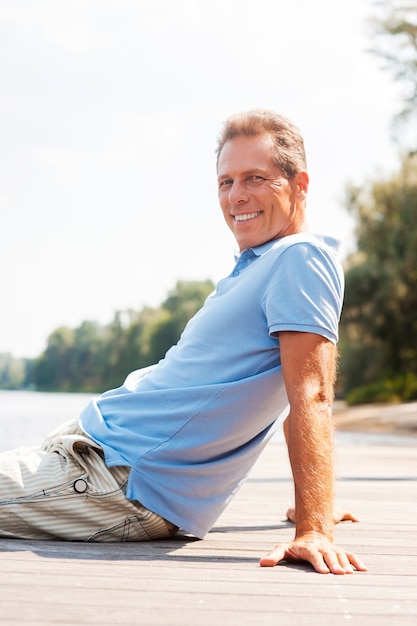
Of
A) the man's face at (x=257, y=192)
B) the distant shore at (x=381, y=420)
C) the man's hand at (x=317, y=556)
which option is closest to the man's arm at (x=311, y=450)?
the man's hand at (x=317, y=556)

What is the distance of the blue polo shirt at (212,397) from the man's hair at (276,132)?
10.9 inches

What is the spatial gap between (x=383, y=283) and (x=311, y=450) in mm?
27574

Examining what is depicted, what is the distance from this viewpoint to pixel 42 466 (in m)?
2.52

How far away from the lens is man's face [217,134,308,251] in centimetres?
264

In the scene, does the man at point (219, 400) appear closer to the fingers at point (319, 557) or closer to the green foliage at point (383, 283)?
the fingers at point (319, 557)

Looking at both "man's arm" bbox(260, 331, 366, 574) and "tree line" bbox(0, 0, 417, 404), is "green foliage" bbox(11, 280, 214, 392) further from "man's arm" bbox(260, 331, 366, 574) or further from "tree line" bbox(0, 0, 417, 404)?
"man's arm" bbox(260, 331, 366, 574)

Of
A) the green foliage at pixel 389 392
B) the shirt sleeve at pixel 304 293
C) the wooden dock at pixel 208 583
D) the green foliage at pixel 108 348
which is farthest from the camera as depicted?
the green foliage at pixel 108 348

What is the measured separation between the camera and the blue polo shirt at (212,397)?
2.42m

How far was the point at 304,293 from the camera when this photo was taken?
233 centimetres

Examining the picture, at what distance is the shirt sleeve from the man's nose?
A: 32 centimetres

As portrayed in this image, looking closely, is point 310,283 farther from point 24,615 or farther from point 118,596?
point 24,615

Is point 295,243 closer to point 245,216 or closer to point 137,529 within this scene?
point 245,216

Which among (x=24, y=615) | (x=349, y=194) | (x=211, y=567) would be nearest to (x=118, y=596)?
(x=24, y=615)

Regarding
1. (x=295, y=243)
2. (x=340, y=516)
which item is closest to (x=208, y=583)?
(x=295, y=243)
